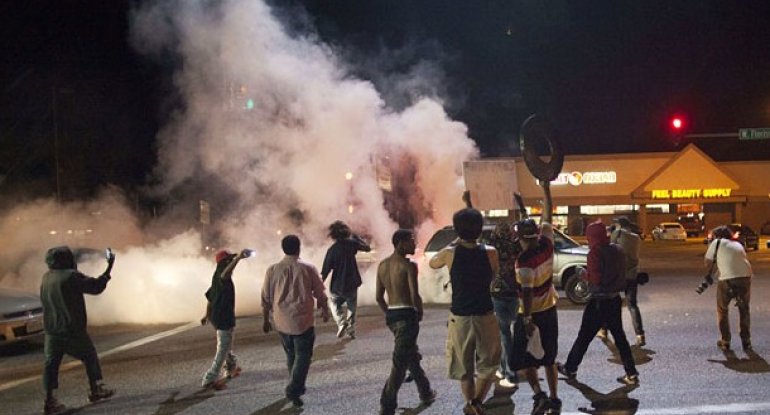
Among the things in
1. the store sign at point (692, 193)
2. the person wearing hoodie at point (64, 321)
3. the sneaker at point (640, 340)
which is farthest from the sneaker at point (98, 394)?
the store sign at point (692, 193)

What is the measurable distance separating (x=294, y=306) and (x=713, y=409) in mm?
3748

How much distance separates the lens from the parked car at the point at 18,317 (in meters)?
10.4

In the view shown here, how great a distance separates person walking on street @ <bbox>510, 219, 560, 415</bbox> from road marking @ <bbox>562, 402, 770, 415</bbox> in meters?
0.30

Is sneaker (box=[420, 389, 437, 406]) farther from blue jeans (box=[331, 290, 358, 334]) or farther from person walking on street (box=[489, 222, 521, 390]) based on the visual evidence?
blue jeans (box=[331, 290, 358, 334])

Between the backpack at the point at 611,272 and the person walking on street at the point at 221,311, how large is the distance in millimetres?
3734

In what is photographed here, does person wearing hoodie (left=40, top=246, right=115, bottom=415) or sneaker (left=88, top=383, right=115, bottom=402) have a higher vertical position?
person wearing hoodie (left=40, top=246, right=115, bottom=415)

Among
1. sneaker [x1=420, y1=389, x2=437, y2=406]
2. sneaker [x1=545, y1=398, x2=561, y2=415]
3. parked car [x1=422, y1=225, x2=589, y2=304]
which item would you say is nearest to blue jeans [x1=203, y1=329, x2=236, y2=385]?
sneaker [x1=420, y1=389, x2=437, y2=406]

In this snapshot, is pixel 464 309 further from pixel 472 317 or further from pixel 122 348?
pixel 122 348

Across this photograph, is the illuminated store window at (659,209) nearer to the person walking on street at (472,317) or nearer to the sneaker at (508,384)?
the sneaker at (508,384)

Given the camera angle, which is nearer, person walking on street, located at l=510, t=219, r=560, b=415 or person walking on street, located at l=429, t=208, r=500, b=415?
person walking on street, located at l=429, t=208, r=500, b=415

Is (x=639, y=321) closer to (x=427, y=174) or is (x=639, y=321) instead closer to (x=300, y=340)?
(x=300, y=340)

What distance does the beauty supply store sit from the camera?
4409 centimetres

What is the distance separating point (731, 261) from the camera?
328 inches

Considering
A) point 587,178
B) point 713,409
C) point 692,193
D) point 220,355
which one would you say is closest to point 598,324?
point 713,409
